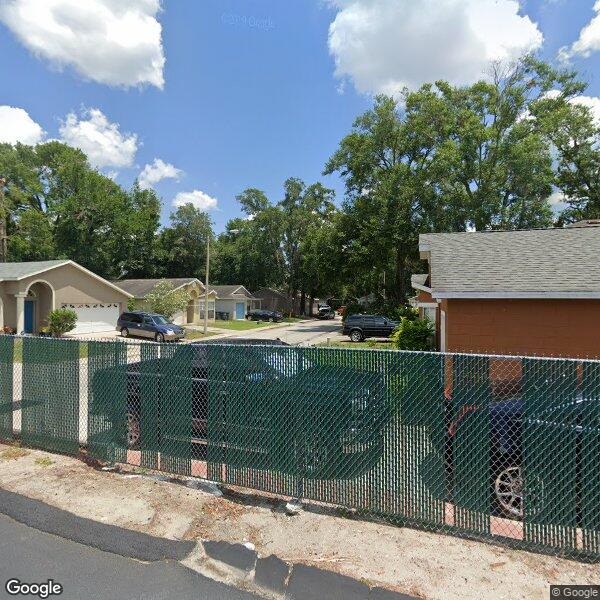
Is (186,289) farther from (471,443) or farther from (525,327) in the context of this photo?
(471,443)

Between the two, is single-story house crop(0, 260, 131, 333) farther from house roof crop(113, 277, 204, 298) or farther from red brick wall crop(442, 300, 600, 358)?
red brick wall crop(442, 300, 600, 358)

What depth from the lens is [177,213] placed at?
5972 centimetres

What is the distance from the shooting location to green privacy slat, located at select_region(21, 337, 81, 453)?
5895mm

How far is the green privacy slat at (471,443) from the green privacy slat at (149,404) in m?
3.57

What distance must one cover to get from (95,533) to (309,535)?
206 cm

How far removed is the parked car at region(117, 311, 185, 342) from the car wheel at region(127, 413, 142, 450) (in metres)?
20.1

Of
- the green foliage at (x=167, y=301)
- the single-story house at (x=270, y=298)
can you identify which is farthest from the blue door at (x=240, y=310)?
the green foliage at (x=167, y=301)

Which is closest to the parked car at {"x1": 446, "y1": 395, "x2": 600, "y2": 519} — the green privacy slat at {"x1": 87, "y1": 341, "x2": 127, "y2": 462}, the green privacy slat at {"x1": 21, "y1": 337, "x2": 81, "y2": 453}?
the green privacy slat at {"x1": 87, "y1": 341, "x2": 127, "y2": 462}

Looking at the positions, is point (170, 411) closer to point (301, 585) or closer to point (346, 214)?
point (301, 585)

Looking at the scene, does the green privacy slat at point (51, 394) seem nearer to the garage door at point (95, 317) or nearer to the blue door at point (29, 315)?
the blue door at point (29, 315)

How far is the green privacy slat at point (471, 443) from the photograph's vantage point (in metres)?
3.94

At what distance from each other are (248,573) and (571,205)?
1462 inches

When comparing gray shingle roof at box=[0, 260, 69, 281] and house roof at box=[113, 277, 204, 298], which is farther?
house roof at box=[113, 277, 204, 298]

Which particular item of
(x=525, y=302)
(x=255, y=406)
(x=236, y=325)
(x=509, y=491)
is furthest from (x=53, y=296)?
(x=509, y=491)
